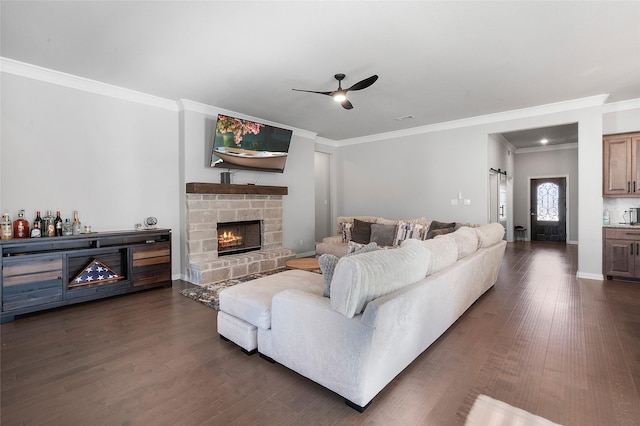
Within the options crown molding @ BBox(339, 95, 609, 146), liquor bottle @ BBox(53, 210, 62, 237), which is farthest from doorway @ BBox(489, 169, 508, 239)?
liquor bottle @ BBox(53, 210, 62, 237)

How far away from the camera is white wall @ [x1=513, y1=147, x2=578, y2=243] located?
8367 millimetres

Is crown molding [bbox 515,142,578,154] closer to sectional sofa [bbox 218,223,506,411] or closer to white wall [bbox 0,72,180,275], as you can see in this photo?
sectional sofa [bbox 218,223,506,411]

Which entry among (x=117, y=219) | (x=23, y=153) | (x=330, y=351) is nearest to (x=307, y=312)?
(x=330, y=351)

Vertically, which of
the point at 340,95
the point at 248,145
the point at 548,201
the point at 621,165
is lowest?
the point at 548,201

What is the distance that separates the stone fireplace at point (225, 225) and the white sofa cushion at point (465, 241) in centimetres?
307

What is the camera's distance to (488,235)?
3.66 metres

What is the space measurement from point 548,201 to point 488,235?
6.94 meters

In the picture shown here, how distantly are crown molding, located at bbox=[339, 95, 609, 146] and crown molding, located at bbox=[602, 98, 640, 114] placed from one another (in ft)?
1.32

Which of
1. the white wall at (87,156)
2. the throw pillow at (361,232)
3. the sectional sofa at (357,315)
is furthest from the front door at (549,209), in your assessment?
the white wall at (87,156)

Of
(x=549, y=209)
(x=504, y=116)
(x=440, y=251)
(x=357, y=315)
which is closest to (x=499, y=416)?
(x=357, y=315)

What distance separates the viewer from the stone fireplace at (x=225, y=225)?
4.53 m

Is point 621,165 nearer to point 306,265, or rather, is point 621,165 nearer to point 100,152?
point 306,265

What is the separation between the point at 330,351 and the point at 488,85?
12.8 ft

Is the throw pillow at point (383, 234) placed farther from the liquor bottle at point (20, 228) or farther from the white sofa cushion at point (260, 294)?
the liquor bottle at point (20, 228)
